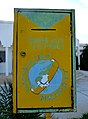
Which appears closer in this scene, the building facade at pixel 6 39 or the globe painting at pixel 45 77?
the globe painting at pixel 45 77

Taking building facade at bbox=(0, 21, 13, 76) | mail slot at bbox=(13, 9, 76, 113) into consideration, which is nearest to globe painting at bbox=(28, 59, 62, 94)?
mail slot at bbox=(13, 9, 76, 113)

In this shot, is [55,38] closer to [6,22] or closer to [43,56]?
[43,56]

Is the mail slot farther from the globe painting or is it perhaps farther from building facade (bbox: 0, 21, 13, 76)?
building facade (bbox: 0, 21, 13, 76)

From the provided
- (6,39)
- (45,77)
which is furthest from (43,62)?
(6,39)

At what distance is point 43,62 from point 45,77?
19 centimetres

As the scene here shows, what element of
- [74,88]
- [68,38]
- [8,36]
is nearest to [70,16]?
[68,38]

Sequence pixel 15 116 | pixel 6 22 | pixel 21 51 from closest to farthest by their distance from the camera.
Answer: pixel 21 51 < pixel 15 116 < pixel 6 22

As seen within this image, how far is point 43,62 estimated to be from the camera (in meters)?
4.68

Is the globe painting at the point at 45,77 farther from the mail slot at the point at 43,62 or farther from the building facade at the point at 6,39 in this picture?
the building facade at the point at 6,39

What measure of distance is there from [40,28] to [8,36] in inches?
903

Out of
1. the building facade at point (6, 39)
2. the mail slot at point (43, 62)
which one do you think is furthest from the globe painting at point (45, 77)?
the building facade at point (6, 39)

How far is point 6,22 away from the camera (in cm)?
2739

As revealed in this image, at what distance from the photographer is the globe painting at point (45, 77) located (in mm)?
4656

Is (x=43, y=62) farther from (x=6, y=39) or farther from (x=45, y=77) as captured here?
(x=6, y=39)
